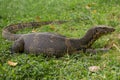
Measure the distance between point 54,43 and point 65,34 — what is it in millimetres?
1452

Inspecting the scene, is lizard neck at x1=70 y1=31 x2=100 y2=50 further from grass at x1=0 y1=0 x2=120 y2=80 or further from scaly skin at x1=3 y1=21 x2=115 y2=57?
grass at x1=0 y1=0 x2=120 y2=80

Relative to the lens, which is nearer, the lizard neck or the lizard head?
the lizard neck

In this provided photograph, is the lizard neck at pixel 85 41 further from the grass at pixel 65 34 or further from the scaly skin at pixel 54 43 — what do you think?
the grass at pixel 65 34

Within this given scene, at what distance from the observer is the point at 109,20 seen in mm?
8164

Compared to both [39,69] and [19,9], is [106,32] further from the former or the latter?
[19,9]

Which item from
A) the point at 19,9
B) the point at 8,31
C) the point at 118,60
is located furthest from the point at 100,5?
the point at 118,60

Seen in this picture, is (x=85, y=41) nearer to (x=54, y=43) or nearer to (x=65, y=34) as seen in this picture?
(x=54, y=43)

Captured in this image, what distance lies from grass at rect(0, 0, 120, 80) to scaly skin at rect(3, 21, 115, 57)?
15 cm

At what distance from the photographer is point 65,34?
7.60 meters

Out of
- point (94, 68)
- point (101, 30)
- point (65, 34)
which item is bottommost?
point (94, 68)

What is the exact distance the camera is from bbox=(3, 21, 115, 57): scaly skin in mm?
6160

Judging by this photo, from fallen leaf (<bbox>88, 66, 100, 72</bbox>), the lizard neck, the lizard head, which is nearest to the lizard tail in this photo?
the lizard neck

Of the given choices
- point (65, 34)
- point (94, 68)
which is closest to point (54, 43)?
point (94, 68)

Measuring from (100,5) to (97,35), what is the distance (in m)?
3.44
